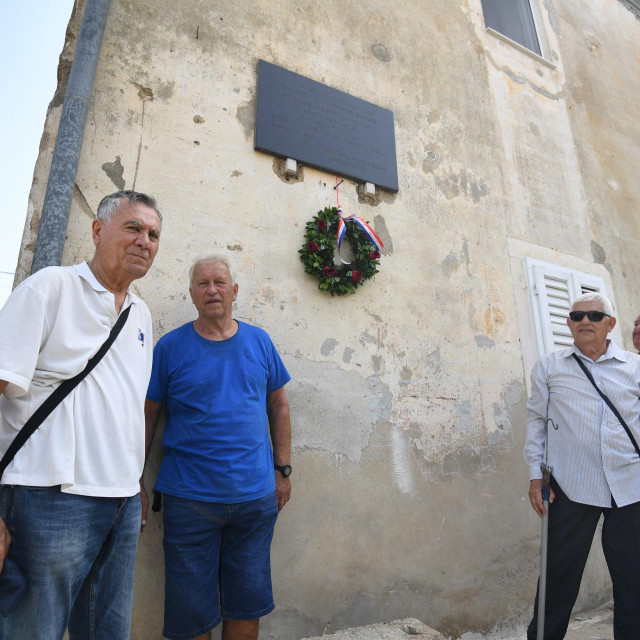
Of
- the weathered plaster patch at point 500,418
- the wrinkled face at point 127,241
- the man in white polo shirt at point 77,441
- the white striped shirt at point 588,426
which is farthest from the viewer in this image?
the weathered plaster patch at point 500,418

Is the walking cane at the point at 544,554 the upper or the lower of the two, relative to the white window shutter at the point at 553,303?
lower

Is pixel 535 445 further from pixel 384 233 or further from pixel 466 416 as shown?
pixel 384 233

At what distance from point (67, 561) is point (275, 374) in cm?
158

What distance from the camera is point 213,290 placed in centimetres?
290

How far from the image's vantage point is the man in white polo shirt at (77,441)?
1.65 m

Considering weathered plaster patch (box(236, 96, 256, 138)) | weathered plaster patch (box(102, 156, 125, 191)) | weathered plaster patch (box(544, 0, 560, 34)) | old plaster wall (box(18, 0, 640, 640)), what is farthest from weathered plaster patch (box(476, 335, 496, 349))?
weathered plaster patch (box(544, 0, 560, 34))

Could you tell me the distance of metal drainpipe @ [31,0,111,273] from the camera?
2820 mm

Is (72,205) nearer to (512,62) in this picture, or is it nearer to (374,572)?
(374,572)

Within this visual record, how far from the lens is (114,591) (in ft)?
6.32

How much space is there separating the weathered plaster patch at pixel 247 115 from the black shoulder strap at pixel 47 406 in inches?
92.7

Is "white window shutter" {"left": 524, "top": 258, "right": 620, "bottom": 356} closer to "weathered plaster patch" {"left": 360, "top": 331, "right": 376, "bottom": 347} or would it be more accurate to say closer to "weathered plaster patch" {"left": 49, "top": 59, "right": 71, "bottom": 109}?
"weathered plaster patch" {"left": 360, "top": 331, "right": 376, "bottom": 347}

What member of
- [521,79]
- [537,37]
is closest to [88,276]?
[521,79]

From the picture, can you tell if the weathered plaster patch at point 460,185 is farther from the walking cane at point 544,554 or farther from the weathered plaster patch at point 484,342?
the walking cane at point 544,554

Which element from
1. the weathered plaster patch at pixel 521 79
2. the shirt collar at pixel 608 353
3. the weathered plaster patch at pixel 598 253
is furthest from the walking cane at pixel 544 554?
the weathered plaster patch at pixel 521 79
